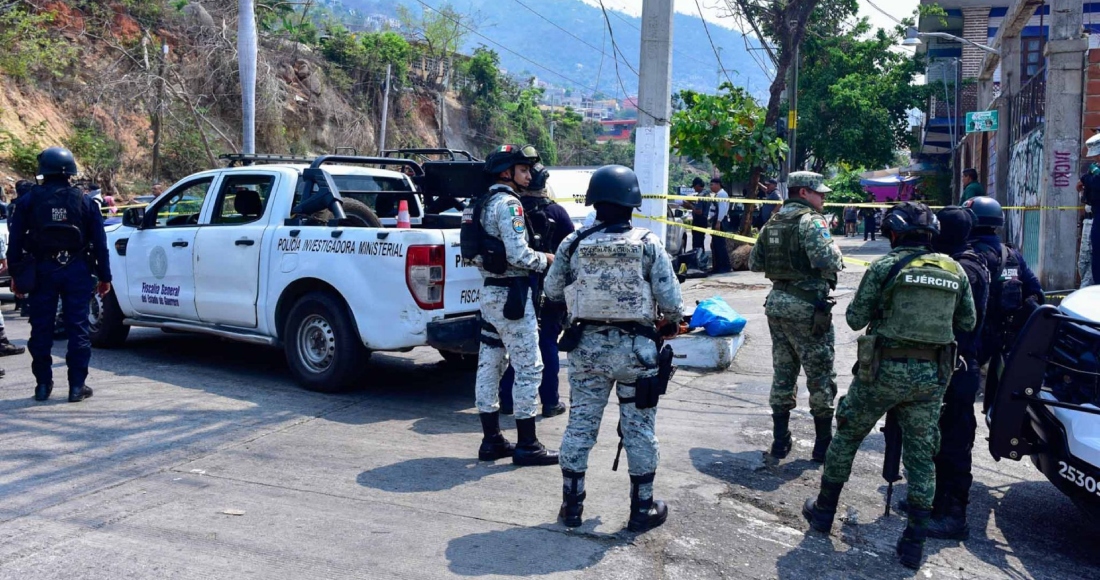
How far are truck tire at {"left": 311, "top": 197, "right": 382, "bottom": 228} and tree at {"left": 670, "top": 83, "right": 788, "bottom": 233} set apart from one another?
9.36 meters

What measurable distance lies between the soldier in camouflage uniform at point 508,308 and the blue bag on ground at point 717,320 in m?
3.35

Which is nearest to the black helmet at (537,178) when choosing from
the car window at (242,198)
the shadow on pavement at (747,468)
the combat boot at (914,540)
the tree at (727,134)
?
the shadow on pavement at (747,468)

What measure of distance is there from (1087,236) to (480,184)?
20.6 feet

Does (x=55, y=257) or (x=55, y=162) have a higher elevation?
(x=55, y=162)

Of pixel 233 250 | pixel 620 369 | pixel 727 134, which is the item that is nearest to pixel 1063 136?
pixel 727 134

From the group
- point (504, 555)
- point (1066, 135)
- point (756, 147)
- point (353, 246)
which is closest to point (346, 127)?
point (756, 147)

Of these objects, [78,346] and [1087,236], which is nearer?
[78,346]

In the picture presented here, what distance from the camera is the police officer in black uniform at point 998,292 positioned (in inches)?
199

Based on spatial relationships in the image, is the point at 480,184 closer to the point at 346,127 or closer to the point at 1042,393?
the point at 1042,393

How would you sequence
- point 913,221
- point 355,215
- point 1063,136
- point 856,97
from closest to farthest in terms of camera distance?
1. point 913,221
2. point 355,215
3. point 1063,136
4. point 856,97

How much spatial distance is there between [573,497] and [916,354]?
5.67 feet

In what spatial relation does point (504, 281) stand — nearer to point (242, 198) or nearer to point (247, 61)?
point (242, 198)

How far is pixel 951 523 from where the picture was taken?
181 inches

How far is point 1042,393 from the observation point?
14.9 feet
